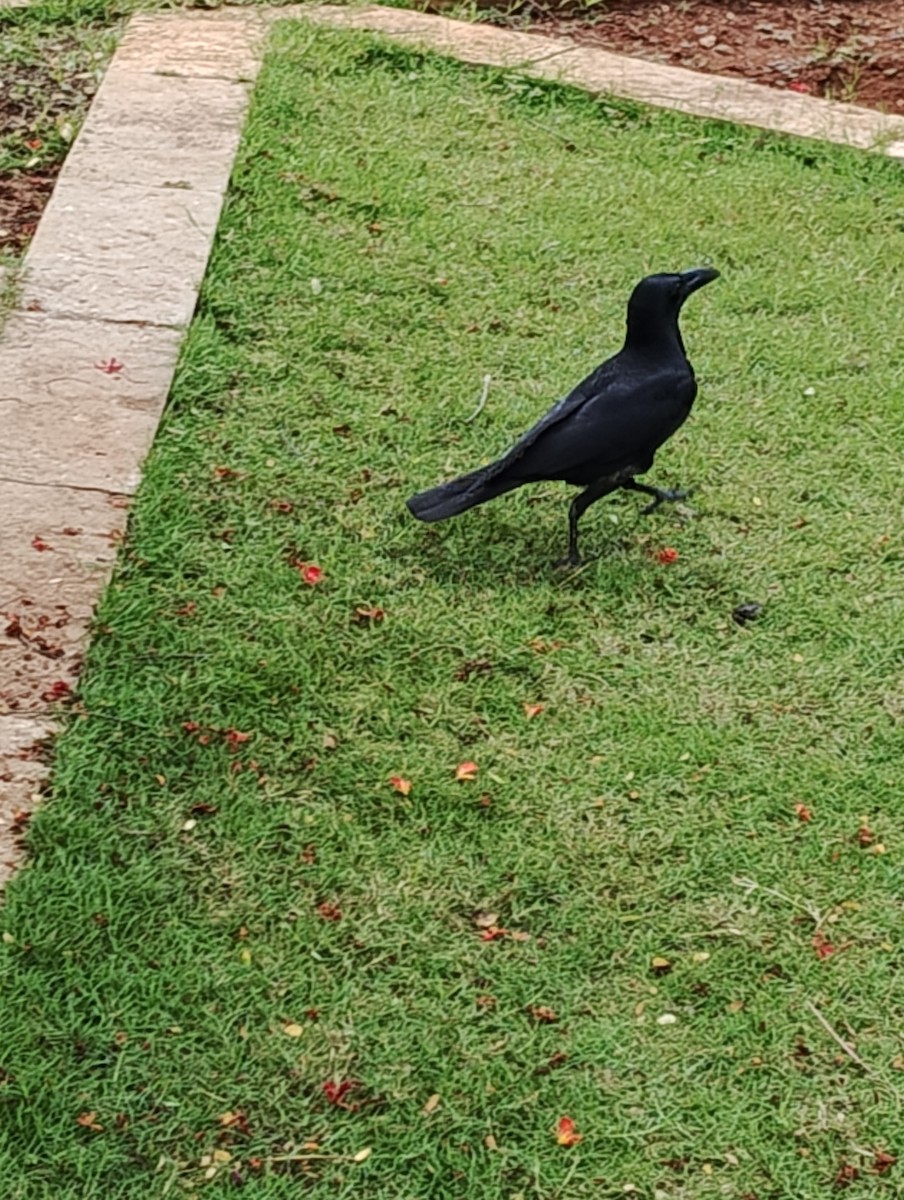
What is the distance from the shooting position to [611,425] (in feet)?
12.0

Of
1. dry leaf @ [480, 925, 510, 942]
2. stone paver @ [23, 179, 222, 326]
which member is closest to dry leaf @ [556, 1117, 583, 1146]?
dry leaf @ [480, 925, 510, 942]

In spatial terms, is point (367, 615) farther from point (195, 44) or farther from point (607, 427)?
point (195, 44)

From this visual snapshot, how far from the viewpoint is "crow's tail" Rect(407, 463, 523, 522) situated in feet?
12.1

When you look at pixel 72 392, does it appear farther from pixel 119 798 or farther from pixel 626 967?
pixel 626 967

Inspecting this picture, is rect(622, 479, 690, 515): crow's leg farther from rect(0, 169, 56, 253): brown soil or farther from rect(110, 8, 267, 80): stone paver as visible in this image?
rect(110, 8, 267, 80): stone paver

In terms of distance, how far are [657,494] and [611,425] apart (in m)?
0.36

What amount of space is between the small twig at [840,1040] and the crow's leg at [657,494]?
1414mm

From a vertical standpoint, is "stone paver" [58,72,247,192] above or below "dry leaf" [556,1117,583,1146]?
above

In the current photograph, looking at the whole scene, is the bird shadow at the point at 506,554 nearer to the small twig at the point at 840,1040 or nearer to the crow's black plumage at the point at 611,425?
the crow's black plumage at the point at 611,425

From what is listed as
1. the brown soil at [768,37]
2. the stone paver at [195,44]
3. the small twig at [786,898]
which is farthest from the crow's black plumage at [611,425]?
the brown soil at [768,37]

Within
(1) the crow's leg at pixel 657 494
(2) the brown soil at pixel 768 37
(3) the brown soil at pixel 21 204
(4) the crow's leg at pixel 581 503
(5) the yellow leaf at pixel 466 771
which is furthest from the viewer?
(2) the brown soil at pixel 768 37

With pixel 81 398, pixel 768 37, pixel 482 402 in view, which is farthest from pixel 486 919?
pixel 768 37

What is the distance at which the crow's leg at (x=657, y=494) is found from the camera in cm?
391

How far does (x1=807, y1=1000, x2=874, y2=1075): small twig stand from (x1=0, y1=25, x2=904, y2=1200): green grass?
1cm
